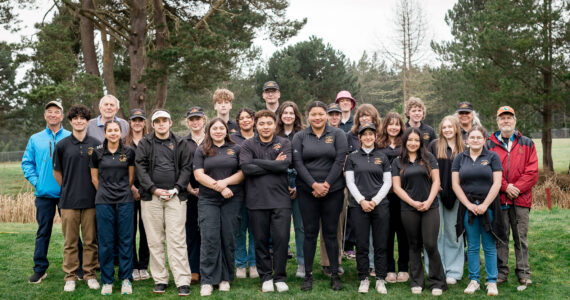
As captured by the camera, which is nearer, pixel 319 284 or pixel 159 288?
pixel 159 288

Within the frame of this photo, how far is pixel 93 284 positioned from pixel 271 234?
2065 millimetres

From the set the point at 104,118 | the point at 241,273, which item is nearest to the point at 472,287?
the point at 241,273

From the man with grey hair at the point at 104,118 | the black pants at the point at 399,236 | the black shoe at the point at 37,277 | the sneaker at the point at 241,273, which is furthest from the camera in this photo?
the sneaker at the point at 241,273

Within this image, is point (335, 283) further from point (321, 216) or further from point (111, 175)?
point (111, 175)

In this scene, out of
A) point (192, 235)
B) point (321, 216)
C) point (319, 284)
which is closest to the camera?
point (321, 216)

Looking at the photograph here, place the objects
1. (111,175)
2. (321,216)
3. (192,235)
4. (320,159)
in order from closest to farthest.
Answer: (111,175), (320,159), (321,216), (192,235)

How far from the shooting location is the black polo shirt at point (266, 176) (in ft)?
16.6

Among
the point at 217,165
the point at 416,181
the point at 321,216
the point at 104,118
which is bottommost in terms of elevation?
the point at 321,216

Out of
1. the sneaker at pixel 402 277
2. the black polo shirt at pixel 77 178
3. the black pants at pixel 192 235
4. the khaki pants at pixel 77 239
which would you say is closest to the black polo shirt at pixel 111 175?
the black polo shirt at pixel 77 178

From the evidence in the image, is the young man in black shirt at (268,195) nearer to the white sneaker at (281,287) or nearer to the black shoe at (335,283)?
the white sneaker at (281,287)

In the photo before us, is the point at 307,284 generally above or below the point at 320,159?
below

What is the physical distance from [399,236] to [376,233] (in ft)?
1.46

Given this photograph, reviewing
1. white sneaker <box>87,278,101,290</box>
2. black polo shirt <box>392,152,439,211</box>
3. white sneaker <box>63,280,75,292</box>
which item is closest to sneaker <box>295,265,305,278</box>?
black polo shirt <box>392,152,439,211</box>

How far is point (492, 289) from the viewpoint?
4.92 metres
